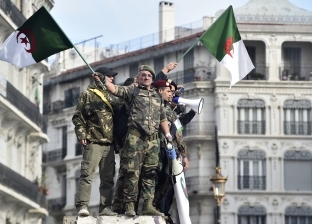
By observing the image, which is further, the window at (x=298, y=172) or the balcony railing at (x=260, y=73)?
the balcony railing at (x=260, y=73)

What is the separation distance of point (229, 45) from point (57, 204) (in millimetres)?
66191

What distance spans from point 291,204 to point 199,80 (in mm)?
9123

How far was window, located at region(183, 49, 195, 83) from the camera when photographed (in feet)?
278

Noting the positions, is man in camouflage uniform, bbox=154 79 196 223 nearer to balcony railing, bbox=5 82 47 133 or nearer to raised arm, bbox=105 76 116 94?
raised arm, bbox=105 76 116 94

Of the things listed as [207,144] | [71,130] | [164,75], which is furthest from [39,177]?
[164,75]

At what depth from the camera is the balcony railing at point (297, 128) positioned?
274 ft

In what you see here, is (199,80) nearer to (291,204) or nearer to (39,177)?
(291,204)

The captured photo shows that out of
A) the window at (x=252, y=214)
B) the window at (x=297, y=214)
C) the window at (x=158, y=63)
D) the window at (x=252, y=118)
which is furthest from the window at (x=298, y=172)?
the window at (x=158, y=63)

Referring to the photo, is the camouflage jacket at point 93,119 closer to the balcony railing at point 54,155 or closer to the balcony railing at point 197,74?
the balcony railing at point 197,74

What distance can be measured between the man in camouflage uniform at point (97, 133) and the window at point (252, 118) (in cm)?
6158

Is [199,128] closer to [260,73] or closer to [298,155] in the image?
[260,73]

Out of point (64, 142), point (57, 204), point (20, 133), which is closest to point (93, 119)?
point (20, 133)

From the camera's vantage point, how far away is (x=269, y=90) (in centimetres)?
8381

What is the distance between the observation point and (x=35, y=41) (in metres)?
24.2
